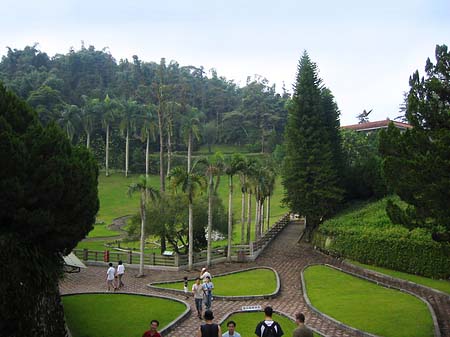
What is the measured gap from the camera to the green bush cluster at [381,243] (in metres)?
23.3

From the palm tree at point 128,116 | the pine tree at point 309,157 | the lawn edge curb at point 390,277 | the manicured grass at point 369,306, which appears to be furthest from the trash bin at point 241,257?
the palm tree at point 128,116

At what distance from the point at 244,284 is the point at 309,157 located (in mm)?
15436

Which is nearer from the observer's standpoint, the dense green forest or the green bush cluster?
the green bush cluster

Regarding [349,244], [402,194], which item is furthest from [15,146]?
[349,244]

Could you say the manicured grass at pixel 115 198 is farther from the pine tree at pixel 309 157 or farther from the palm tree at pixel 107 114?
the pine tree at pixel 309 157

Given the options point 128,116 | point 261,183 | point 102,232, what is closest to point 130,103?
point 128,116

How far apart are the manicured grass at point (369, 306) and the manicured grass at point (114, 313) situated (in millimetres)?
5618

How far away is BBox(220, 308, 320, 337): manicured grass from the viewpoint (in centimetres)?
1405

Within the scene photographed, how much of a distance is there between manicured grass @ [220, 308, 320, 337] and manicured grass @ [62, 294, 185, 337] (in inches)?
78.4

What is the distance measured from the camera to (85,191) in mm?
13133

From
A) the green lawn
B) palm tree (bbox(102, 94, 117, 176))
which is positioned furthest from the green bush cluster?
palm tree (bbox(102, 94, 117, 176))

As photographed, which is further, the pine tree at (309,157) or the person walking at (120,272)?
the pine tree at (309,157)

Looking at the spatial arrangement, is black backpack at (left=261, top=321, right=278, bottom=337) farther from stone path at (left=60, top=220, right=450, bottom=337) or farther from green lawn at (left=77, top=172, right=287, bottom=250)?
green lawn at (left=77, top=172, right=287, bottom=250)

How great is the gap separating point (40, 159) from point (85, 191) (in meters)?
1.88
